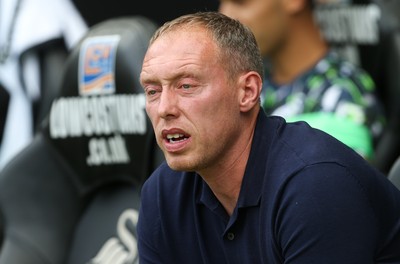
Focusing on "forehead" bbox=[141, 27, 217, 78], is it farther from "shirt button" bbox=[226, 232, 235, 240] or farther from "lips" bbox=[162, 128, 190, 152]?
"shirt button" bbox=[226, 232, 235, 240]

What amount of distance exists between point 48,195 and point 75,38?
143 cm

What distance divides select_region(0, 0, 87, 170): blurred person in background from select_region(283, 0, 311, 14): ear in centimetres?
97

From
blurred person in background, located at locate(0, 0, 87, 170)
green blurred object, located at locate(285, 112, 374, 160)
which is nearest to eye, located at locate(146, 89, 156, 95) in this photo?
green blurred object, located at locate(285, 112, 374, 160)

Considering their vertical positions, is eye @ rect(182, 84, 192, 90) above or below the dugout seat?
above

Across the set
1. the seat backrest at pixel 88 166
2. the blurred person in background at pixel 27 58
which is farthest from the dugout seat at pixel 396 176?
the blurred person in background at pixel 27 58

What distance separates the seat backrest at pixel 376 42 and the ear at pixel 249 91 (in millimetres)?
1568

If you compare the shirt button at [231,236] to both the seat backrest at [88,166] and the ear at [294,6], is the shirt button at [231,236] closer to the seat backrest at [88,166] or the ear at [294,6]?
the seat backrest at [88,166]

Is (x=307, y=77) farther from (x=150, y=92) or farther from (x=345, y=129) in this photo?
(x=150, y=92)

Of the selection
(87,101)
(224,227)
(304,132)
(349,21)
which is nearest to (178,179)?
(224,227)

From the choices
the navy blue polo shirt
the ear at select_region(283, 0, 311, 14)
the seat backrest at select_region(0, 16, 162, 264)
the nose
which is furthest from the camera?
the ear at select_region(283, 0, 311, 14)

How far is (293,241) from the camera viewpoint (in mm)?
2447

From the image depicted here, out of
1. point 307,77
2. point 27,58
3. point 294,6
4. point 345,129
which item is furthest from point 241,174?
point 27,58

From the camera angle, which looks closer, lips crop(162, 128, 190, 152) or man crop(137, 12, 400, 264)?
man crop(137, 12, 400, 264)

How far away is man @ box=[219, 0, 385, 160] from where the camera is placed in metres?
3.76
